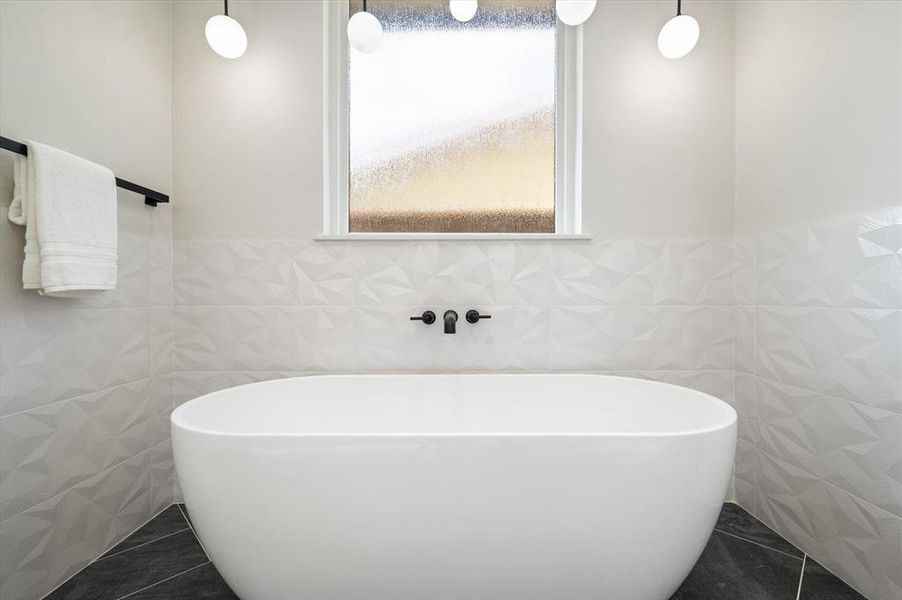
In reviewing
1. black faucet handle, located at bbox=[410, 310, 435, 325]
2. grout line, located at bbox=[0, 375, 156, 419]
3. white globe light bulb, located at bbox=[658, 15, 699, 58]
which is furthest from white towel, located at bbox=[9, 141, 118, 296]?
white globe light bulb, located at bbox=[658, 15, 699, 58]

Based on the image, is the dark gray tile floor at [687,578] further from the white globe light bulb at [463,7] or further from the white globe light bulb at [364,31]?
the white globe light bulb at [463,7]

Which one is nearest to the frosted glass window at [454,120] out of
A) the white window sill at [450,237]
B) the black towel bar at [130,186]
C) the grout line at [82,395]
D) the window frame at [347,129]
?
the window frame at [347,129]

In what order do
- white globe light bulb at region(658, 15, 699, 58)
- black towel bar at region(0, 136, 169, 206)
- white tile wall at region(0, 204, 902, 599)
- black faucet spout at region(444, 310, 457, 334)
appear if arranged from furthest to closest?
black faucet spout at region(444, 310, 457, 334) < white globe light bulb at region(658, 15, 699, 58) < white tile wall at region(0, 204, 902, 599) < black towel bar at region(0, 136, 169, 206)

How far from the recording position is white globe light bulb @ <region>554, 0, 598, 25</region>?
1428mm

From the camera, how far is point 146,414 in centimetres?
165

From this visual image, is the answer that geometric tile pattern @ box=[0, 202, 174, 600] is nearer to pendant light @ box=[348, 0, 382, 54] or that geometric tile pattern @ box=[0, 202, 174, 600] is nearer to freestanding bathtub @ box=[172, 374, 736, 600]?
freestanding bathtub @ box=[172, 374, 736, 600]

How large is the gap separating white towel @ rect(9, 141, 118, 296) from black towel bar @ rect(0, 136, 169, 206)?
21 mm

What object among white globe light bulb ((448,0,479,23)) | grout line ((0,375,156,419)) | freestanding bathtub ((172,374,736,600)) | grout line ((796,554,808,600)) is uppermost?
white globe light bulb ((448,0,479,23))

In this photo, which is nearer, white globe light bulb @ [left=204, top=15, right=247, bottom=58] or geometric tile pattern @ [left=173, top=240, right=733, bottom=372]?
white globe light bulb @ [left=204, top=15, right=247, bottom=58]

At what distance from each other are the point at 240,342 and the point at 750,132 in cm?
241

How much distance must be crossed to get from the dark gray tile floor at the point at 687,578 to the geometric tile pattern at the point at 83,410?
0.11 metres

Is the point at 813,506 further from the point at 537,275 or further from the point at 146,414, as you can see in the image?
the point at 146,414

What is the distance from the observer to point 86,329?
1.39m

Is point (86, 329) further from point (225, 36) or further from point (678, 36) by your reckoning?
point (678, 36)
